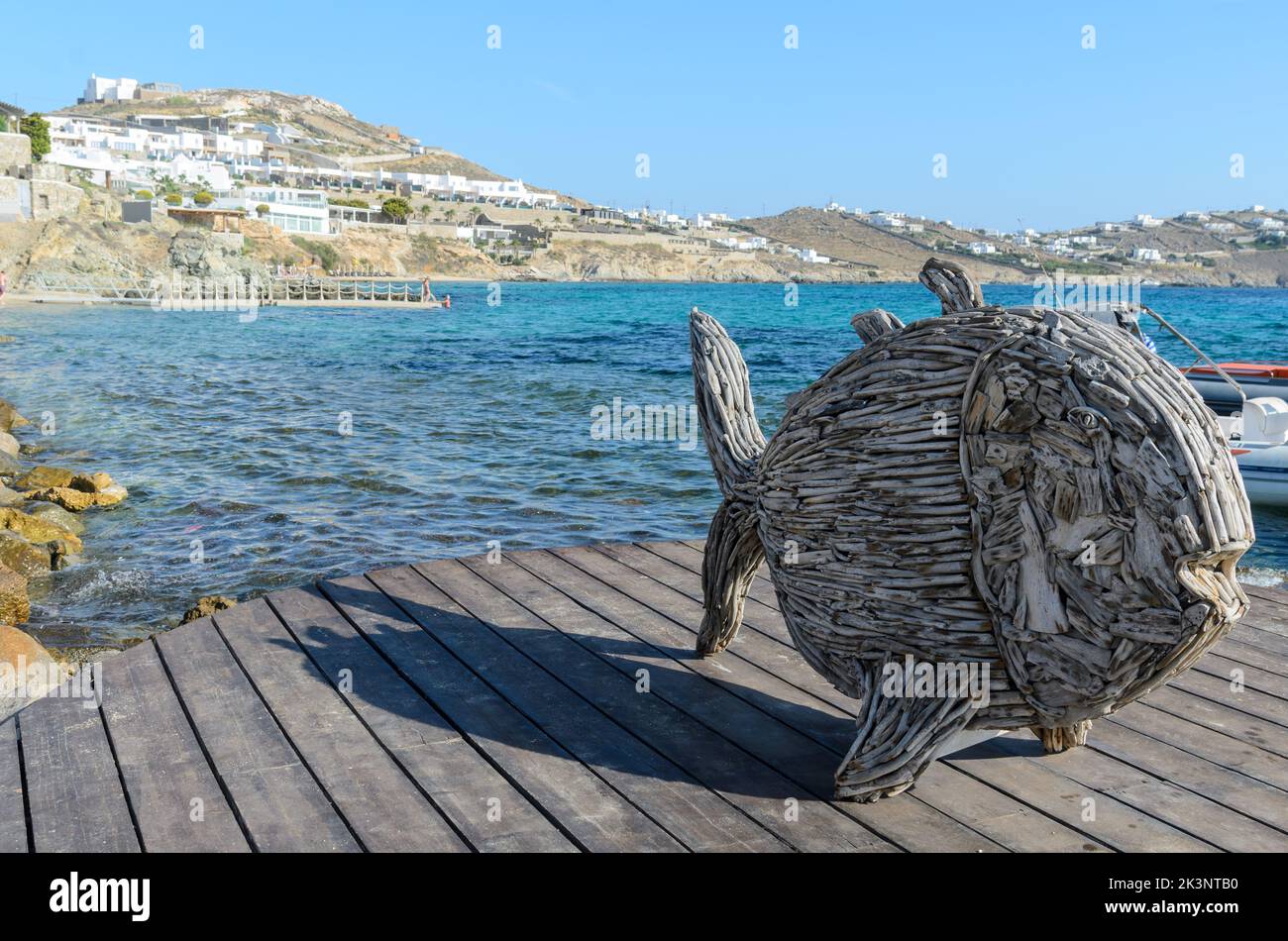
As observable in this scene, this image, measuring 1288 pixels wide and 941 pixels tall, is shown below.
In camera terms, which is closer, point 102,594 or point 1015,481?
point 1015,481

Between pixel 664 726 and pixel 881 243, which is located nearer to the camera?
pixel 664 726

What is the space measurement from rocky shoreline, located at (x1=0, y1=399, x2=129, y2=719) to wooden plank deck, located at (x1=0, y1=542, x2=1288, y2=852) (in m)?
0.87

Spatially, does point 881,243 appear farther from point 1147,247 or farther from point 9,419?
point 9,419

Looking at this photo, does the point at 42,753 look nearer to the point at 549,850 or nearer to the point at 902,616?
the point at 549,850

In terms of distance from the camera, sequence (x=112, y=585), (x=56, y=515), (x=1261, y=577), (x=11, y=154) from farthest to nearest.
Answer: (x=11, y=154), (x=56, y=515), (x=112, y=585), (x=1261, y=577)

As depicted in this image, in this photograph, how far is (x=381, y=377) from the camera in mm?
25562

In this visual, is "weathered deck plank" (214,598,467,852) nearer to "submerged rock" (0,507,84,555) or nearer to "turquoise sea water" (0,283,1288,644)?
"turquoise sea water" (0,283,1288,644)

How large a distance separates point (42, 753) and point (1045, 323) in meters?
3.74

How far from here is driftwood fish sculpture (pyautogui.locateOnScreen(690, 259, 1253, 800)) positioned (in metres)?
2.91

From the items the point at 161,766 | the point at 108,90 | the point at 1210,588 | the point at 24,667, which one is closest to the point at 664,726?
the point at 161,766

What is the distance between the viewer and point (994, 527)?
3225 mm

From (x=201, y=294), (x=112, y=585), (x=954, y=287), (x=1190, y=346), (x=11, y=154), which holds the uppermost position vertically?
(x=11, y=154)

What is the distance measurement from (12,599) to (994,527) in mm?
6738
